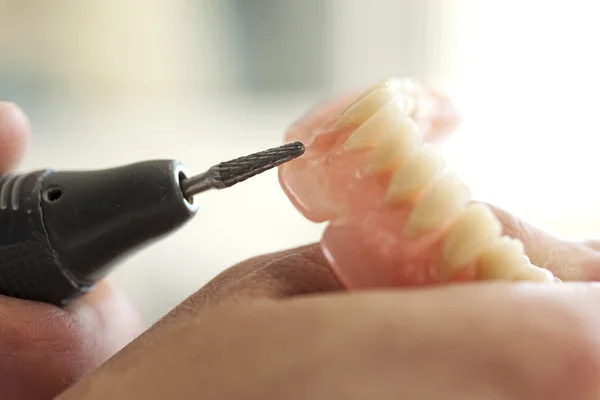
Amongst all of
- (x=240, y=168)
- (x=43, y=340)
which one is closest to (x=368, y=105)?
(x=240, y=168)

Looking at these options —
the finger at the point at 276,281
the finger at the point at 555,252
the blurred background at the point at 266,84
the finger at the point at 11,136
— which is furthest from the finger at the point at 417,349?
the blurred background at the point at 266,84

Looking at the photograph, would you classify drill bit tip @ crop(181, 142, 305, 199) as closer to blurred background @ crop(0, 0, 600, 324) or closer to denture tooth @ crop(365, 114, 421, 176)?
denture tooth @ crop(365, 114, 421, 176)

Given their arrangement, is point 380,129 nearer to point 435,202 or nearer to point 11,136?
point 435,202

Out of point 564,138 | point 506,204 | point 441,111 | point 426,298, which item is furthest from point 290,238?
point 426,298

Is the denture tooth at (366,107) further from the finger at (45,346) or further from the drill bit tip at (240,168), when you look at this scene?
the finger at (45,346)

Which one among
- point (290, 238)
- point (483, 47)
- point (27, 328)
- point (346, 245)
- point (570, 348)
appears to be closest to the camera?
point (570, 348)

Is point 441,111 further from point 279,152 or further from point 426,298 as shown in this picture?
point 426,298
